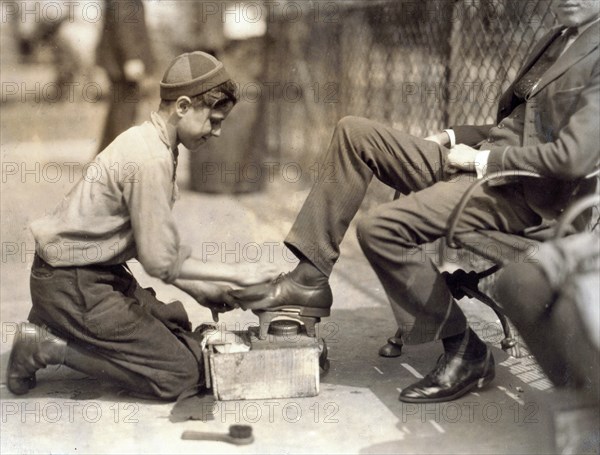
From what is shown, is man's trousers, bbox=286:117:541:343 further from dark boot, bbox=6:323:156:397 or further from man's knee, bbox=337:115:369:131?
dark boot, bbox=6:323:156:397

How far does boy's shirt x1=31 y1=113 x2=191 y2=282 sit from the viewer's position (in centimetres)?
340

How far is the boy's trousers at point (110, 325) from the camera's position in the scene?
3.60 metres

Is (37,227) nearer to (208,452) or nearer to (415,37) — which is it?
(208,452)

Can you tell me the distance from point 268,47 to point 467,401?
4659 mm

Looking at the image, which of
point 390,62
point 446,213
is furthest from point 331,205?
point 390,62

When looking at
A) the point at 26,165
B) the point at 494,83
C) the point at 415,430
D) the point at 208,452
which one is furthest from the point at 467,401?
the point at 26,165

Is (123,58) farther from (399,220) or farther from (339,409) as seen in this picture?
(339,409)

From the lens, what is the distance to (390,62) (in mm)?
6672

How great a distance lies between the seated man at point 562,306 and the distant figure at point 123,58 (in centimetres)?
457

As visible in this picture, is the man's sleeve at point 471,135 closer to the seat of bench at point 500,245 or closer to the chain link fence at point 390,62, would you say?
the seat of bench at point 500,245

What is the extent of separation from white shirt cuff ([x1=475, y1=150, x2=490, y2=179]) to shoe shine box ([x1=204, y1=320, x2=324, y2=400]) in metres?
1.02

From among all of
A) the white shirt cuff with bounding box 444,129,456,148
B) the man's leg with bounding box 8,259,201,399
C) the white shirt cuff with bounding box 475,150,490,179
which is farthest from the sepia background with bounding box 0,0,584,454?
the white shirt cuff with bounding box 444,129,456,148

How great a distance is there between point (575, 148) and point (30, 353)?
2427 mm

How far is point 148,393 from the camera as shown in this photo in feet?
12.1
